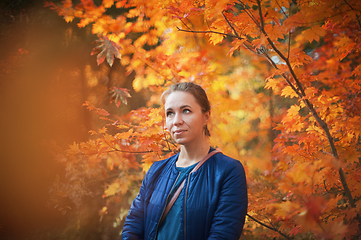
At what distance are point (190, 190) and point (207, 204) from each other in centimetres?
10

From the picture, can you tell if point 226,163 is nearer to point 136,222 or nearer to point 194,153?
point 194,153

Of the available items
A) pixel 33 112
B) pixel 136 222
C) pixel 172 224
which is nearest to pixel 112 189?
pixel 33 112

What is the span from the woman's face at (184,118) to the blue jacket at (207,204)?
15 cm

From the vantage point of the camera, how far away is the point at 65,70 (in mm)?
3527

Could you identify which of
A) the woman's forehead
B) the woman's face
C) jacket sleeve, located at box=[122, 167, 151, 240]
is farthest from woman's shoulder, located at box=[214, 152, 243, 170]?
jacket sleeve, located at box=[122, 167, 151, 240]

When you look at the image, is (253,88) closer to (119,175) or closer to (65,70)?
(119,175)

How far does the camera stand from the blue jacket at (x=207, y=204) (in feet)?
2.94

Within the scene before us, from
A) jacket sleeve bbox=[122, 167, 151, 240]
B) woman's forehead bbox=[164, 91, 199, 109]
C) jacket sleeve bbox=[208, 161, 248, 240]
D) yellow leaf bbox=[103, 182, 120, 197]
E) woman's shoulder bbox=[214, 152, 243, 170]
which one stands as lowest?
yellow leaf bbox=[103, 182, 120, 197]

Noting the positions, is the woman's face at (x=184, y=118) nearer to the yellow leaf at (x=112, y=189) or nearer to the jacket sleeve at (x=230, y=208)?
the jacket sleeve at (x=230, y=208)

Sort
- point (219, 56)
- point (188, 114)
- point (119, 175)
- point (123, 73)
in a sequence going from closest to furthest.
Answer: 1. point (188, 114)
2. point (219, 56)
3. point (119, 175)
4. point (123, 73)

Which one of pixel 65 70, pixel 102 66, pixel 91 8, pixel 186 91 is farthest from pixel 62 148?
pixel 186 91

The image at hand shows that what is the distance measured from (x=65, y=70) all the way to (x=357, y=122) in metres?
3.79

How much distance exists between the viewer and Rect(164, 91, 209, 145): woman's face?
104 cm

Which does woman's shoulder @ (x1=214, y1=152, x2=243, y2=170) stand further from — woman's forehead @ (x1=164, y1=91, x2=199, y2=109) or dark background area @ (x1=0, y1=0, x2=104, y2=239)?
dark background area @ (x1=0, y1=0, x2=104, y2=239)
